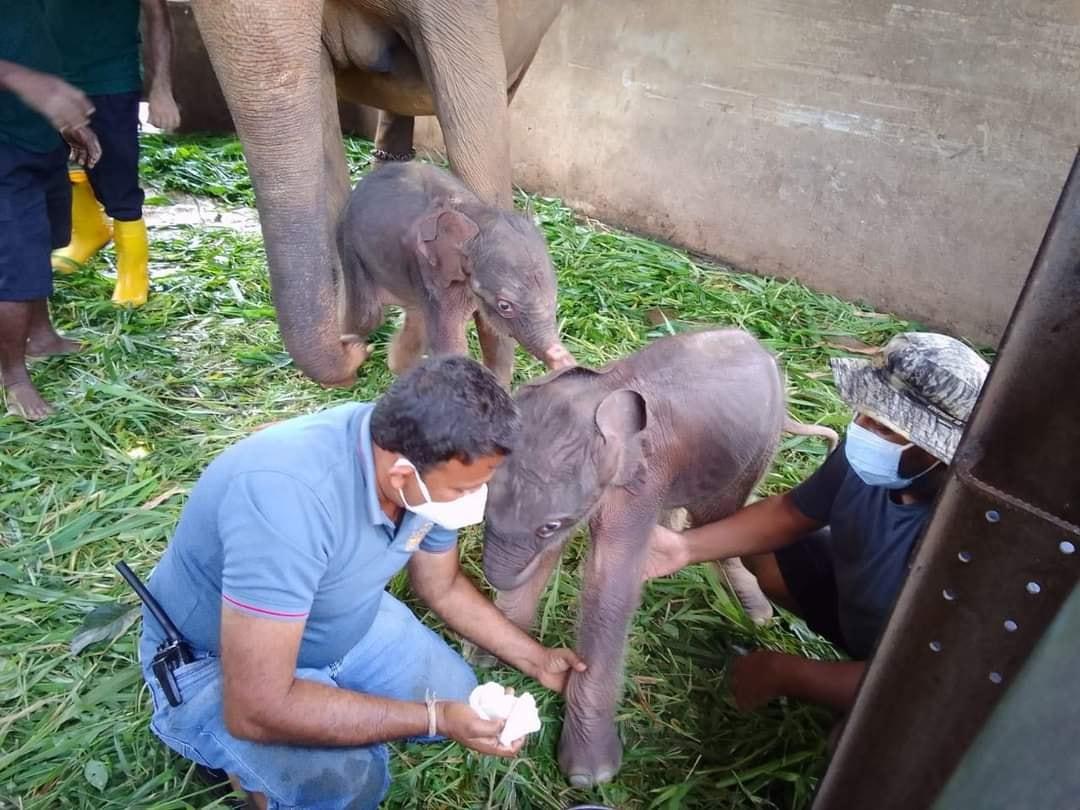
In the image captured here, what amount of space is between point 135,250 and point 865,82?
389 cm

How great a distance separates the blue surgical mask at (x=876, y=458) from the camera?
216 centimetres

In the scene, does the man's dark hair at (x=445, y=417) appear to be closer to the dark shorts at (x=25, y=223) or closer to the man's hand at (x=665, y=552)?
the man's hand at (x=665, y=552)

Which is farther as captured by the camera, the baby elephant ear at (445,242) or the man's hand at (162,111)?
the man's hand at (162,111)

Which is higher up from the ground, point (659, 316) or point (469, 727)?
point (469, 727)

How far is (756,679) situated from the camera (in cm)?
250

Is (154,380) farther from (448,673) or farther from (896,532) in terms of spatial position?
(896,532)

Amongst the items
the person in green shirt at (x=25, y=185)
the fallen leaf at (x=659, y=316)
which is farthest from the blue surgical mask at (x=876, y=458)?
the person in green shirt at (x=25, y=185)

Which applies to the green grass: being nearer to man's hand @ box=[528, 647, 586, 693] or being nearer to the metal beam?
man's hand @ box=[528, 647, 586, 693]

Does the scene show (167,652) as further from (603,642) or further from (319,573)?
(603,642)

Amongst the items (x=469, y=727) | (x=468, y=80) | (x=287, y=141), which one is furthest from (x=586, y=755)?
(x=468, y=80)

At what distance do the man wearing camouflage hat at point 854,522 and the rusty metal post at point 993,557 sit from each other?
0.57m

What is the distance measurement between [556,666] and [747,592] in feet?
2.84

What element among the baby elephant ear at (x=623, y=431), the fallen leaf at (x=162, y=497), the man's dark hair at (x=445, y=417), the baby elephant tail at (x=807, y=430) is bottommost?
→ the fallen leaf at (x=162, y=497)

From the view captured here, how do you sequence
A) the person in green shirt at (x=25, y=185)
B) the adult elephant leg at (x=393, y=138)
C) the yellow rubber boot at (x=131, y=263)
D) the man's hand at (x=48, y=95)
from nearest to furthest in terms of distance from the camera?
the man's hand at (x=48, y=95) → the person in green shirt at (x=25, y=185) → the yellow rubber boot at (x=131, y=263) → the adult elephant leg at (x=393, y=138)
